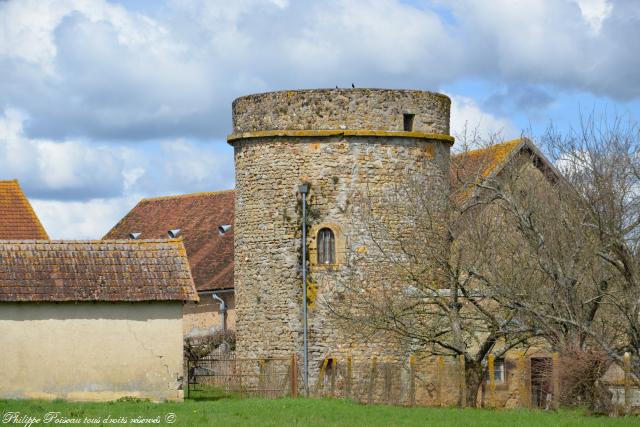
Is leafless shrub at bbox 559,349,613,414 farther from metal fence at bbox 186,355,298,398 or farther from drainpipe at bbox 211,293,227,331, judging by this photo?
drainpipe at bbox 211,293,227,331

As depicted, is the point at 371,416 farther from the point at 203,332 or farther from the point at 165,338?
the point at 203,332

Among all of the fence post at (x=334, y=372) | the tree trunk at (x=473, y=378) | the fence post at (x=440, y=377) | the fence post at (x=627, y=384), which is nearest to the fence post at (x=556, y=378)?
the fence post at (x=627, y=384)

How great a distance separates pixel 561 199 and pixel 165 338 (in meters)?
8.97

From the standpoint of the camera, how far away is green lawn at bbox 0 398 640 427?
23.7 m

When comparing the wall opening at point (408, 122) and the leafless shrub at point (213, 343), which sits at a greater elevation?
the wall opening at point (408, 122)

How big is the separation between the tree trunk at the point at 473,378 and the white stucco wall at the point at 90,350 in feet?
20.6

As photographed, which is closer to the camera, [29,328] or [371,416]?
[371,416]

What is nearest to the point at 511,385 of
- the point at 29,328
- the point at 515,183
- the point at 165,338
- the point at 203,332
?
the point at 515,183

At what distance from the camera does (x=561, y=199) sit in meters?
28.8

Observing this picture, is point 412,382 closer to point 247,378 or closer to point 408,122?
point 247,378

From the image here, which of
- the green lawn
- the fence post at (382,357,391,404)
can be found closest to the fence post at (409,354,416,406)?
the fence post at (382,357,391,404)

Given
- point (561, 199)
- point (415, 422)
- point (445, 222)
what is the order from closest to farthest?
point (415, 422), point (561, 199), point (445, 222)

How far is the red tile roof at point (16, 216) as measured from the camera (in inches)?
1486

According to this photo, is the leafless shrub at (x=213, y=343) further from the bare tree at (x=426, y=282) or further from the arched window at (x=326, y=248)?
the bare tree at (x=426, y=282)
